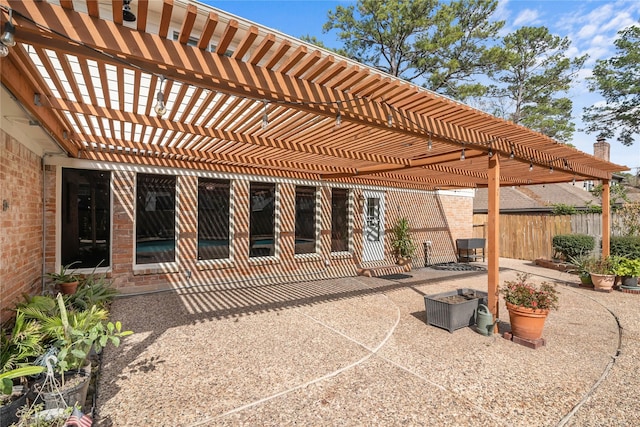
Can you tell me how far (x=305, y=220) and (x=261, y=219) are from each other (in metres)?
1.34

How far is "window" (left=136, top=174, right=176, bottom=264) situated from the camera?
6.67 metres

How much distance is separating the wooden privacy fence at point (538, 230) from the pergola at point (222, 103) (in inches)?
181

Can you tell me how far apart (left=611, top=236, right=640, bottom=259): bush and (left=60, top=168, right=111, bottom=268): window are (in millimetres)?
12696

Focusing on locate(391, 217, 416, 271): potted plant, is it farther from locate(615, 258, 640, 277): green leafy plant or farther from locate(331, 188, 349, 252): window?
locate(615, 258, 640, 277): green leafy plant

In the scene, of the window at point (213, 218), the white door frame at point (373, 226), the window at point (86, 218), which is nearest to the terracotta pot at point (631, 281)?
the white door frame at point (373, 226)

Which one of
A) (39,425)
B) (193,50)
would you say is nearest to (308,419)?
(39,425)

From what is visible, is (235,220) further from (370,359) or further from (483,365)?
(483,365)

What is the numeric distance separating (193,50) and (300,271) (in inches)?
268

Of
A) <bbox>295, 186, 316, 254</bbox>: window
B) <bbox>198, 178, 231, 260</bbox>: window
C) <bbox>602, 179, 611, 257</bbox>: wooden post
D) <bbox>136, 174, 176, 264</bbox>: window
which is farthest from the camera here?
<bbox>295, 186, 316, 254</bbox>: window

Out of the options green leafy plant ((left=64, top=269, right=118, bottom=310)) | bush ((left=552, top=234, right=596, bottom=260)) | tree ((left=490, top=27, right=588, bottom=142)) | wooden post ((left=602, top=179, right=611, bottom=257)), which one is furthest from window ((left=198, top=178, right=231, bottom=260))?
tree ((left=490, top=27, right=588, bottom=142))

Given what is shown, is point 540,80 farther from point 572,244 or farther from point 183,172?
point 183,172

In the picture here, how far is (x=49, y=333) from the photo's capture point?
314cm

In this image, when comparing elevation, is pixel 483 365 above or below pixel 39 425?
below

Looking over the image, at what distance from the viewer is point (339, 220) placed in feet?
31.8
